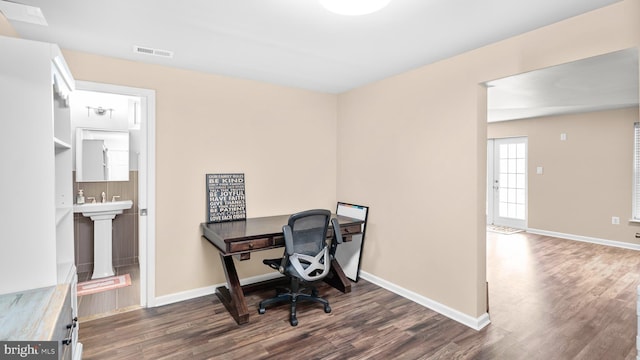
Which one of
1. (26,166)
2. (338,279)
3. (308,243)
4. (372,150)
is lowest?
(338,279)

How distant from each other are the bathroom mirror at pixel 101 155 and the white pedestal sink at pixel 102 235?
436 millimetres

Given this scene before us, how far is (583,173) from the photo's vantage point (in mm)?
5461

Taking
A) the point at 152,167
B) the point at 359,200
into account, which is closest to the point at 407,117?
the point at 359,200

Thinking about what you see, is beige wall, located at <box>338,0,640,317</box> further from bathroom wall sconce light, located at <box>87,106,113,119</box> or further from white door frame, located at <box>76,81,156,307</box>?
bathroom wall sconce light, located at <box>87,106,113,119</box>

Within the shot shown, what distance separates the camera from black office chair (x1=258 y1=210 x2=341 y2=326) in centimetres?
267

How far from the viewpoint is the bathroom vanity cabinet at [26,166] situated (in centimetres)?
153

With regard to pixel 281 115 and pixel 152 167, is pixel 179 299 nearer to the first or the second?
pixel 152 167

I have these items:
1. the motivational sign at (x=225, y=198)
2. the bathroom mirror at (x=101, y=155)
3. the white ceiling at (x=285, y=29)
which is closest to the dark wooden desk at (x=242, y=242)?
the motivational sign at (x=225, y=198)

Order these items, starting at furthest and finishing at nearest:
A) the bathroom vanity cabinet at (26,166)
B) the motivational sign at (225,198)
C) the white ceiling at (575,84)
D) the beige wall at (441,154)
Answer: the motivational sign at (225,198) → the white ceiling at (575,84) → the beige wall at (441,154) → the bathroom vanity cabinet at (26,166)

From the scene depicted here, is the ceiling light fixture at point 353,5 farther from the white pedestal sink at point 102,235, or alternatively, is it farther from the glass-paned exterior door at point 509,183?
the glass-paned exterior door at point 509,183

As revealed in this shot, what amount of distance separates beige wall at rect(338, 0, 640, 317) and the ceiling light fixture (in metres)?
1.24

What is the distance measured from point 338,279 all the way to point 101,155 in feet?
10.9

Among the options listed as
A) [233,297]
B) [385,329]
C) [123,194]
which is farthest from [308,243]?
[123,194]

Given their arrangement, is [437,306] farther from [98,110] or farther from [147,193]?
[98,110]
